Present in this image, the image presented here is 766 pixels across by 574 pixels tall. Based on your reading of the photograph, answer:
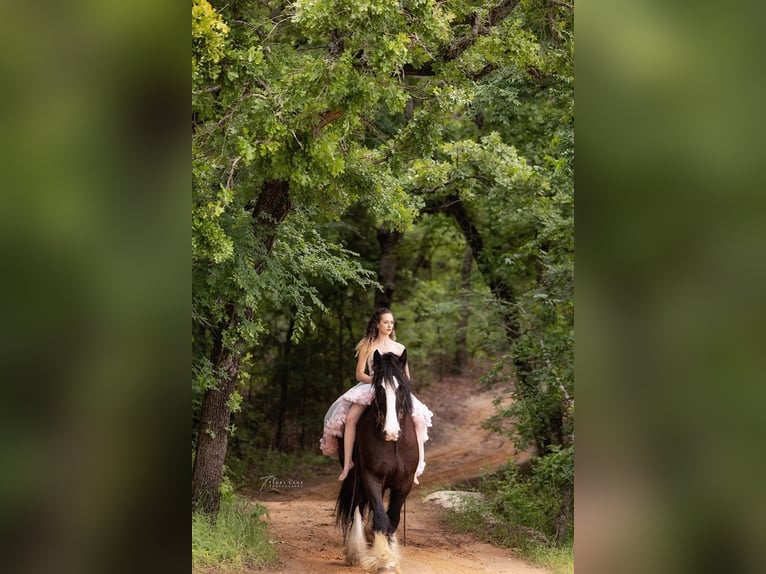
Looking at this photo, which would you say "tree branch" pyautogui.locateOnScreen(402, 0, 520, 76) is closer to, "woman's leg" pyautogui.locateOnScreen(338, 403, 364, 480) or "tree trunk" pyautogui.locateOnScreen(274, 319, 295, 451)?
"woman's leg" pyautogui.locateOnScreen(338, 403, 364, 480)

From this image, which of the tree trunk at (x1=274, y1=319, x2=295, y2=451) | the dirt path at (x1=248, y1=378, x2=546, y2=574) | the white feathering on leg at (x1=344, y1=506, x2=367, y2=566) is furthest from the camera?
the tree trunk at (x1=274, y1=319, x2=295, y2=451)

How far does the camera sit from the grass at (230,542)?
7.28 metres

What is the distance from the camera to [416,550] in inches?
362

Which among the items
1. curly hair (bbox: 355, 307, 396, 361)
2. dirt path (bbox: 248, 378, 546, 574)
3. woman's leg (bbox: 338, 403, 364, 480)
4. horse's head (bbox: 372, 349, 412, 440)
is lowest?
dirt path (bbox: 248, 378, 546, 574)

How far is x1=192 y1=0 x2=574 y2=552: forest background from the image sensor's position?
6.13 m

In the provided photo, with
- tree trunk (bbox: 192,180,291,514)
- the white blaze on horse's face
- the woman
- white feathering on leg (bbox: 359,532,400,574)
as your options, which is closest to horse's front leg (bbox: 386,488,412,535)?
the woman

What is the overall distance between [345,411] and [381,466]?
0.85 m

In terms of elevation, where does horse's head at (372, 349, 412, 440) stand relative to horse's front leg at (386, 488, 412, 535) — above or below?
above

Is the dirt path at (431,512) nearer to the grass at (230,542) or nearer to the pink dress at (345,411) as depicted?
the grass at (230,542)

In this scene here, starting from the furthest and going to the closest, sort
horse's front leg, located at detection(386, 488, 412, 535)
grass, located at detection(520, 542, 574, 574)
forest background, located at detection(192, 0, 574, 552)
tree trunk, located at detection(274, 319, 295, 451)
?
1. tree trunk, located at detection(274, 319, 295, 451)
2. grass, located at detection(520, 542, 574, 574)
3. horse's front leg, located at detection(386, 488, 412, 535)
4. forest background, located at detection(192, 0, 574, 552)
